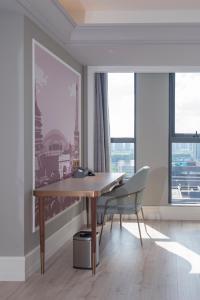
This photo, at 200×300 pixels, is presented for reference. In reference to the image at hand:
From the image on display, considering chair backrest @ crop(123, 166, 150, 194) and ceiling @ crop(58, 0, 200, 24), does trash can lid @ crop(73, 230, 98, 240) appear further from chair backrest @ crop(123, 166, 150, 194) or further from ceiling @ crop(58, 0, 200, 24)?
ceiling @ crop(58, 0, 200, 24)

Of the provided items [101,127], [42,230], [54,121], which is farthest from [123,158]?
[42,230]

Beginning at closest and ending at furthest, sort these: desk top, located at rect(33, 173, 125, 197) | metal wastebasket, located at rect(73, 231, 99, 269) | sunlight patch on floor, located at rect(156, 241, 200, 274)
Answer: desk top, located at rect(33, 173, 125, 197) < metal wastebasket, located at rect(73, 231, 99, 269) < sunlight patch on floor, located at rect(156, 241, 200, 274)

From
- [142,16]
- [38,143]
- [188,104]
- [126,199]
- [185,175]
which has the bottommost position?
[126,199]

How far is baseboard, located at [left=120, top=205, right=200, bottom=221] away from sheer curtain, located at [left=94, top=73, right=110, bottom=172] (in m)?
0.90

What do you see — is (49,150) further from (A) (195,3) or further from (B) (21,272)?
(A) (195,3)

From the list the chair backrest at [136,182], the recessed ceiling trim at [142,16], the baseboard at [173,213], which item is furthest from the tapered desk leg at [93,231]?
the baseboard at [173,213]

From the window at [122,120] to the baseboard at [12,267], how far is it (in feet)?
10.9

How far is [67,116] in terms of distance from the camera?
535 centimetres

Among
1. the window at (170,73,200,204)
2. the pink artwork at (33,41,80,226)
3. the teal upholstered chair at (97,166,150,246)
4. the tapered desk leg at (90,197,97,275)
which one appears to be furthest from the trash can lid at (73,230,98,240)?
the window at (170,73,200,204)

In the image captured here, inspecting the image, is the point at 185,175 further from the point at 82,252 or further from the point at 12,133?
the point at 12,133

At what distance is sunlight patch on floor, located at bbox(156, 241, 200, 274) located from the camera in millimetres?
4230

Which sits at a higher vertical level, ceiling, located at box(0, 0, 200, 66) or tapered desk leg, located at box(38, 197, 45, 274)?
ceiling, located at box(0, 0, 200, 66)

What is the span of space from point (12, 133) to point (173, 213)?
3.55 meters

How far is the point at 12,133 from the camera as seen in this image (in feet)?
12.6
